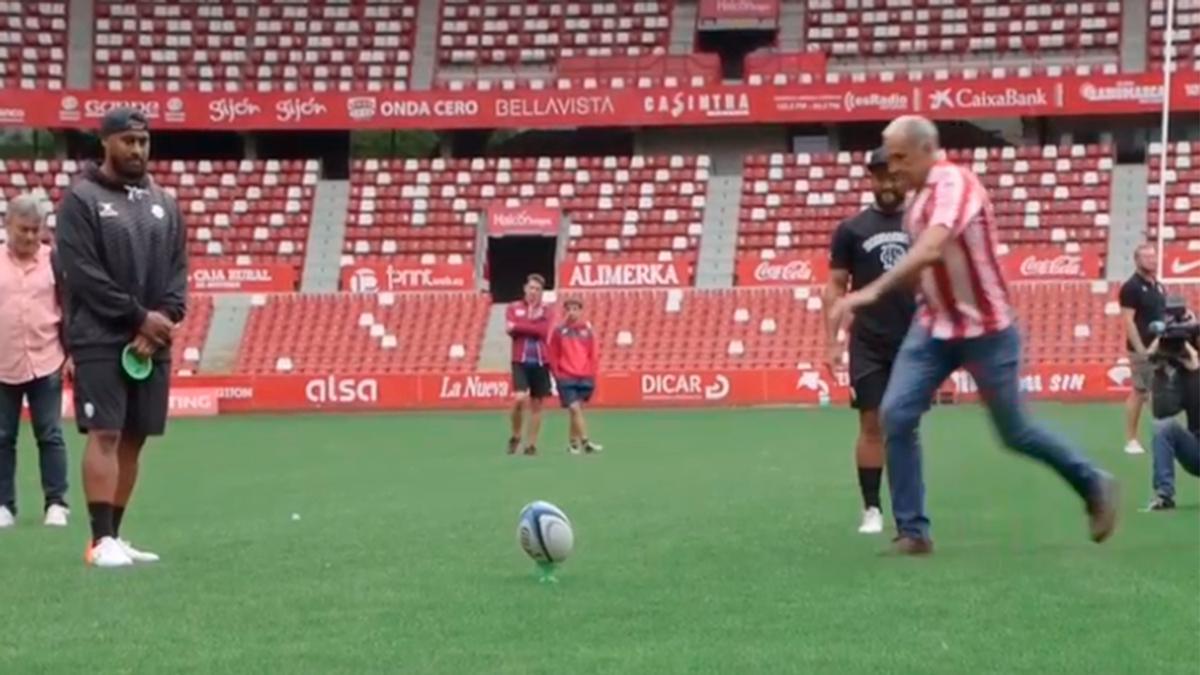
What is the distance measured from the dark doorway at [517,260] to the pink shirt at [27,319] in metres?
29.8

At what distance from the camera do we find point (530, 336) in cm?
2095

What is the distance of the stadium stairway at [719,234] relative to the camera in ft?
129

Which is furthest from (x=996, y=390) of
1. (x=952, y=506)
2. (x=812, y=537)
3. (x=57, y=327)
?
(x=57, y=327)

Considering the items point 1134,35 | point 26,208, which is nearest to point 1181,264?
point 1134,35

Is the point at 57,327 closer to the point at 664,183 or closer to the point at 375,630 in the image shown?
the point at 375,630

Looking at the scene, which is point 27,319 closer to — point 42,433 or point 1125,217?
point 42,433

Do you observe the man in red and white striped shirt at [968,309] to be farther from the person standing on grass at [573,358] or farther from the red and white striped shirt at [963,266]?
the person standing on grass at [573,358]

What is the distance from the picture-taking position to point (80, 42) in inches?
1756

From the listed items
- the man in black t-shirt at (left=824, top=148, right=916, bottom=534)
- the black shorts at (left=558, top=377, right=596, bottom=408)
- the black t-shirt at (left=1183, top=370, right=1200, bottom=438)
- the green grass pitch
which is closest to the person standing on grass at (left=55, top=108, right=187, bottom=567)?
the green grass pitch

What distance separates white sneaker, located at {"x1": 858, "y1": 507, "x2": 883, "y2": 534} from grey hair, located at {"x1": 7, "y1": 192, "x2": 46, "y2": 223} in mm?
4624

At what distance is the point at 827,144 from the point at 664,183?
3.95 meters

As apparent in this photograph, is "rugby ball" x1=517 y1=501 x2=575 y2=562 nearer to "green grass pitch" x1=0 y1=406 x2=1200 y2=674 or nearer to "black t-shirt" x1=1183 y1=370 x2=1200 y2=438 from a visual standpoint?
"green grass pitch" x1=0 y1=406 x2=1200 y2=674

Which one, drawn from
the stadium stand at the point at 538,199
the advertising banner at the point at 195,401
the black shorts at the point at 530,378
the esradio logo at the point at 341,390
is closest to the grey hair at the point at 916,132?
the black shorts at the point at 530,378

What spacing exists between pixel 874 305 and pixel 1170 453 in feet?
9.41
